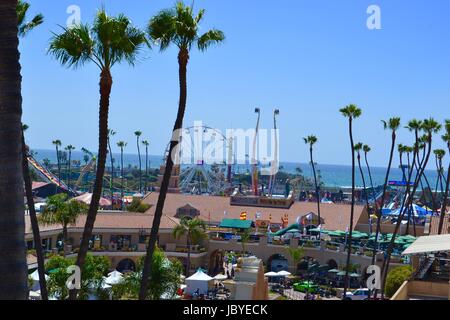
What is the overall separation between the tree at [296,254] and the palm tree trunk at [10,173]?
139 ft

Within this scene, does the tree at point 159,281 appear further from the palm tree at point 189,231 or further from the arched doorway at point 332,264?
the arched doorway at point 332,264

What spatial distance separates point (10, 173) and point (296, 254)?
4262cm

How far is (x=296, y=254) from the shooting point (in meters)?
48.4

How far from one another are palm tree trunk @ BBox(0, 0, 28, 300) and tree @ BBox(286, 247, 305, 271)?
4238 cm

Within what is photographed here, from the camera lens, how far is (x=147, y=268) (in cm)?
1980

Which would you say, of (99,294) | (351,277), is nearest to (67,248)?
(99,294)

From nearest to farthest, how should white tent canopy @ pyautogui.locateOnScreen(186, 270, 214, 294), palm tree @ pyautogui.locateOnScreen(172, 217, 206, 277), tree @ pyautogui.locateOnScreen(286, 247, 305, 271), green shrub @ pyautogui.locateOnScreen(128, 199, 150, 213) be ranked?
white tent canopy @ pyautogui.locateOnScreen(186, 270, 214, 294)
tree @ pyautogui.locateOnScreen(286, 247, 305, 271)
palm tree @ pyautogui.locateOnScreen(172, 217, 206, 277)
green shrub @ pyautogui.locateOnScreen(128, 199, 150, 213)

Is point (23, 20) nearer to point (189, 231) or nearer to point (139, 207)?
point (189, 231)

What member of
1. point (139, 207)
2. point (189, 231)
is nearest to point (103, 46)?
point (189, 231)

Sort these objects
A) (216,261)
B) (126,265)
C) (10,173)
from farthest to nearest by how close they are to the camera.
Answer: (216,261), (126,265), (10,173)

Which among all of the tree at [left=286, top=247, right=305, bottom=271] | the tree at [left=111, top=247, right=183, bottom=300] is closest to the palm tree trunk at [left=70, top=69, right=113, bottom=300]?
the tree at [left=111, top=247, right=183, bottom=300]

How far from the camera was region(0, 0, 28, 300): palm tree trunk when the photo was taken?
6.84m

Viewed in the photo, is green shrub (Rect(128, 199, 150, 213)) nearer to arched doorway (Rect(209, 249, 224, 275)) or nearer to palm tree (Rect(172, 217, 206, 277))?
arched doorway (Rect(209, 249, 224, 275))

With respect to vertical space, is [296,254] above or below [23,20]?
below
